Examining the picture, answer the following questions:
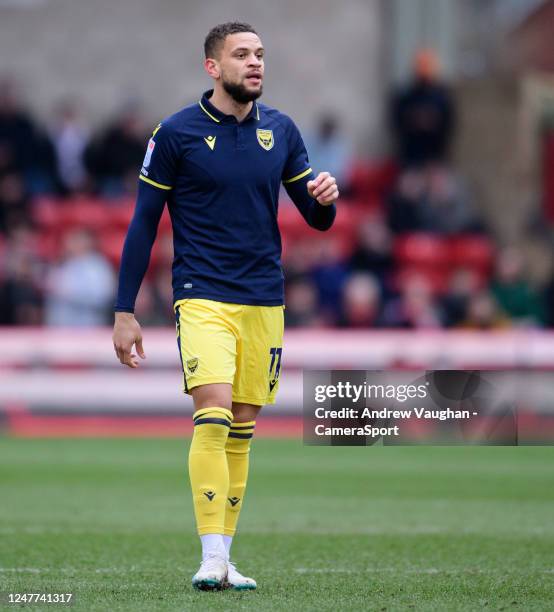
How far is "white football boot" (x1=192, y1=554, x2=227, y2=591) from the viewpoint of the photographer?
237 inches

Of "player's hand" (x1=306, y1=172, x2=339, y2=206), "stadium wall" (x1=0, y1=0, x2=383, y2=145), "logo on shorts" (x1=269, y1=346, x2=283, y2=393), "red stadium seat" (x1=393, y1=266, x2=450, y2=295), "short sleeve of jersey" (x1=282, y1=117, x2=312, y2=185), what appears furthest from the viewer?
"stadium wall" (x1=0, y1=0, x2=383, y2=145)

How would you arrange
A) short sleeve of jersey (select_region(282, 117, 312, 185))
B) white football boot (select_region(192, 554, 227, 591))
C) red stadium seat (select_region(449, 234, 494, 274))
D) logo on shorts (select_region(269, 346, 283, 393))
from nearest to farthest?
1. white football boot (select_region(192, 554, 227, 591))
2. logo on shorts (select_region(269, 346, 283, 393))
3. short sleeve of jersey (select_region(282, 117, 312, 185))
4. red stadium seat (select_region(449, 234, 494, 274))

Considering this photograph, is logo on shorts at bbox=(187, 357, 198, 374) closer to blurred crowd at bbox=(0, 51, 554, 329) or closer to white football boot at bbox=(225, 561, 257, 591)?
white football boot at bbox=(225, 561, 257, 591)

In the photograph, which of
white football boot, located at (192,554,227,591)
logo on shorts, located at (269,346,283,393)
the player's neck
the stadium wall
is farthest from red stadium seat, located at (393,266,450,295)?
white football boot, located at (192,554,227,591)

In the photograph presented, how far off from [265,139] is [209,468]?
4.81 ft

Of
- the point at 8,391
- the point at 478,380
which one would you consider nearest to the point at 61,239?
the point at 8,391

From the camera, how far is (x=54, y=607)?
561cm

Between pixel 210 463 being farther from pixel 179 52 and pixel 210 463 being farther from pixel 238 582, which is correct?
pixel 179 52

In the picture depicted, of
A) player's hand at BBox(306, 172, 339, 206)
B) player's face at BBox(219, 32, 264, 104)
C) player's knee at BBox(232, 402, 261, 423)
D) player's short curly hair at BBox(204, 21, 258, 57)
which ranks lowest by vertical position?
player's knee at BBox(232, 402, 261, 423)

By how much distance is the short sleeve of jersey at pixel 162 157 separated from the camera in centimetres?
634

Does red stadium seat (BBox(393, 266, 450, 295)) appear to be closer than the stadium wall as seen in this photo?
Yes

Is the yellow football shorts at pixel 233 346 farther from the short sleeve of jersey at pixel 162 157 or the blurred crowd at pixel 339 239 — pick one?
the blurred crowd at pixel 339 239

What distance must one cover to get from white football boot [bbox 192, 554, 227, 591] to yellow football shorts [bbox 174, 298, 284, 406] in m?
0.72

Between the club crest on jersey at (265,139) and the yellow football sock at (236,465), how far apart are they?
3.99 ft
